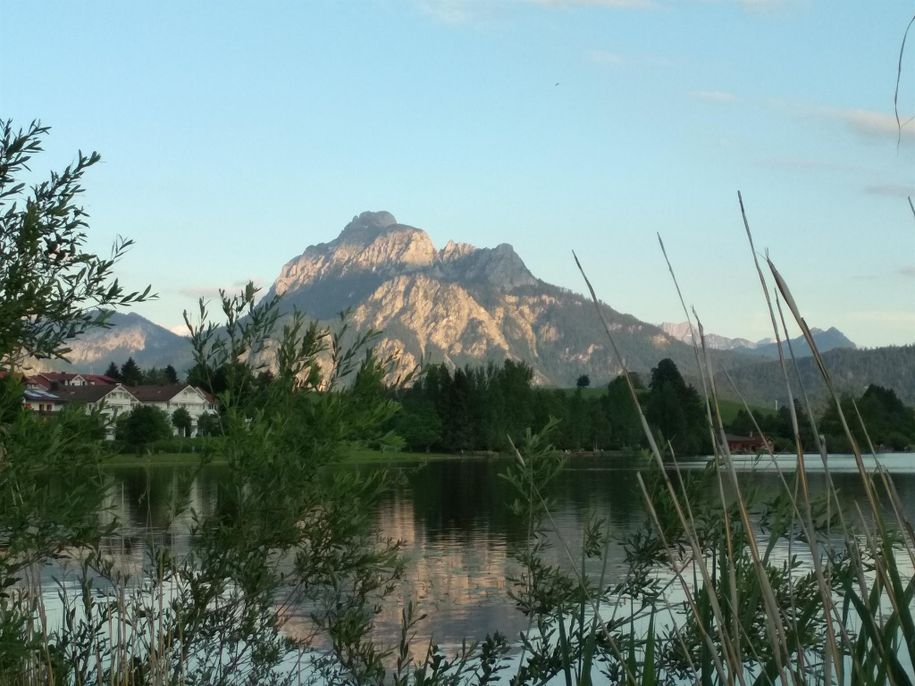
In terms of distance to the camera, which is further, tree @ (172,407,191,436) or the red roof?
tree @ (172,407,191,436)

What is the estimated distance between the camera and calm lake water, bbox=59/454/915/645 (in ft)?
29.1

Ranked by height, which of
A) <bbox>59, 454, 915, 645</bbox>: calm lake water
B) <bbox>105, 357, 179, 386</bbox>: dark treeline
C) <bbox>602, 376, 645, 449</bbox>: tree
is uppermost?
<bbox>105, 357, 179, 386</bbox>: dark treeline

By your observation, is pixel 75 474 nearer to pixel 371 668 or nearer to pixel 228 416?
pixel 228 416

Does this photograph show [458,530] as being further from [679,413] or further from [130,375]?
[130,375]

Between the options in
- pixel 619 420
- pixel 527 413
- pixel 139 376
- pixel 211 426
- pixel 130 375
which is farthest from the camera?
pixel 139 376

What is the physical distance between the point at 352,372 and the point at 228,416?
3.30ft

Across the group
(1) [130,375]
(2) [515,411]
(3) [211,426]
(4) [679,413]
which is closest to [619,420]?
(2) [515,411]

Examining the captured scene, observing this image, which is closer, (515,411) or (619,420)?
(515,411)

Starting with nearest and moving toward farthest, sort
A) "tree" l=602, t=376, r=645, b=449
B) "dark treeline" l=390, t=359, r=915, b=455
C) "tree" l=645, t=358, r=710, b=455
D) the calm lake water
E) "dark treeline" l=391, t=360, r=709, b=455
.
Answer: the calm lake water → "tree" l=645, t=358, r=710, b=455 → "dark treeline" l=390, t=359, r=915, b=455 → "dark treeline" l=391, t=360, r=709, b=455 → "tree" l=602, t=376, r=645, b=449

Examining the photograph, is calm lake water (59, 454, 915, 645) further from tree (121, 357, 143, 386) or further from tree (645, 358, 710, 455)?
tree (121, 357, 143, 386)

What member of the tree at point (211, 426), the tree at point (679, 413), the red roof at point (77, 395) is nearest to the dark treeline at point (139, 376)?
the tree at point (679, 413)

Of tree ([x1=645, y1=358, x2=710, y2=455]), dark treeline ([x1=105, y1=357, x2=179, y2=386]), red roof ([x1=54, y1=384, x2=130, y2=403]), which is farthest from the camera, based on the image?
dark treeline ([x1=105, y1=357, x2=179, y2=386])

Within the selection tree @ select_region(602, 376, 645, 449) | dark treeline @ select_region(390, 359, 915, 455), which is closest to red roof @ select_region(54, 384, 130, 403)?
dark treeline @ select_region(390, 359, 915, 455)

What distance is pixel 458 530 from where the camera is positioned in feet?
119
